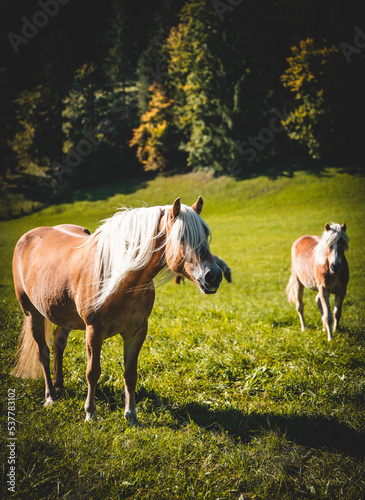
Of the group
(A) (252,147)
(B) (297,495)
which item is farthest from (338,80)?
(B) (297,495)

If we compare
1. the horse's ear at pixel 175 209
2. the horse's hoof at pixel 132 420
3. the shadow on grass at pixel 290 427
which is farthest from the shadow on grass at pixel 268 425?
the horse's ear at pixel 175 209

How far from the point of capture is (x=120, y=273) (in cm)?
270

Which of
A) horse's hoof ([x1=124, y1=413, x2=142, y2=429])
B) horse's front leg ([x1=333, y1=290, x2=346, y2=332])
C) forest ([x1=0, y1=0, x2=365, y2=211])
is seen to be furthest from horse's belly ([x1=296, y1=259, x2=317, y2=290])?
forest ([x1=0, y1=0, x2=365, y2=211])

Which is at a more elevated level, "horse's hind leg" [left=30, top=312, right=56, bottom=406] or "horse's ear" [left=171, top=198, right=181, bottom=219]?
"horse's ear" [left=171, top=198, right=181, bottom=219]

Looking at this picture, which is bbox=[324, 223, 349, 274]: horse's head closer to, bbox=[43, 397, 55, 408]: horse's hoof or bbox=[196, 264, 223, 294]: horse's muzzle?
bbox=[196, 264, 223, 294]: horse's muzzle

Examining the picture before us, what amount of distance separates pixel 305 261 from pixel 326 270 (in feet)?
2.28

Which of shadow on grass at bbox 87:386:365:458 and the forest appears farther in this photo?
the forest

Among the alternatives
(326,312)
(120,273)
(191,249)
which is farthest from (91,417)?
(326,312)

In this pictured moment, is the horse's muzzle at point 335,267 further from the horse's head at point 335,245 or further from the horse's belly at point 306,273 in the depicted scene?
the horse's belly at point 306,273

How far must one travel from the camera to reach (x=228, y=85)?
30281 millimetres

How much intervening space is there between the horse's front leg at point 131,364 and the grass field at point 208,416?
14 cm

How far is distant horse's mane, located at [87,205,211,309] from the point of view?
8.13 ft

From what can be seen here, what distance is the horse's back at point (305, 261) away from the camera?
21.0 feet

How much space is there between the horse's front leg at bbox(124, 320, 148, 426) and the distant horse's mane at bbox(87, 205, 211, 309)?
2.08ft
